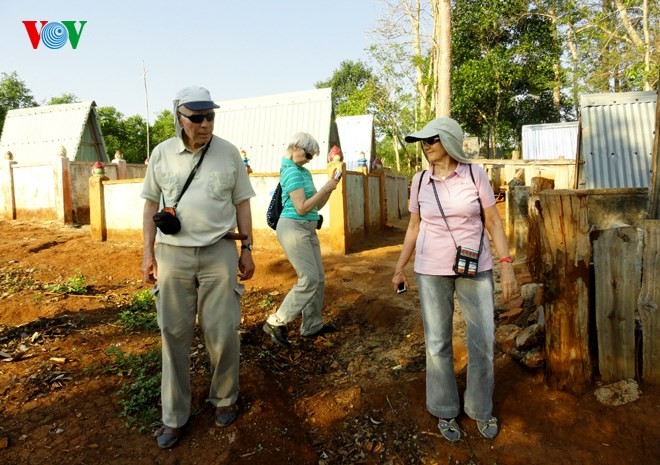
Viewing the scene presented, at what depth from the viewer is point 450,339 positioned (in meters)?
2.69

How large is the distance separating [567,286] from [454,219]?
873 millimetres

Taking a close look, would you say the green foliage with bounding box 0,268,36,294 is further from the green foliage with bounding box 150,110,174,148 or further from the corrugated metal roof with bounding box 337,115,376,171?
the green foliage with bounding box 150,110,174,148

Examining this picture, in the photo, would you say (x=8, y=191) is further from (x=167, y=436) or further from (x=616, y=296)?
(x=616, y=296)

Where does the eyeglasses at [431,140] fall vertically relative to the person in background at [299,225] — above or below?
above

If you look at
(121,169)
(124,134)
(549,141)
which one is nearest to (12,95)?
(124,134)

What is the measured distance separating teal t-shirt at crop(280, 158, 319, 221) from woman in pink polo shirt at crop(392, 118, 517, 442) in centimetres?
125

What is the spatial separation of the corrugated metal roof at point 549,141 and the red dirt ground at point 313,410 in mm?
16730

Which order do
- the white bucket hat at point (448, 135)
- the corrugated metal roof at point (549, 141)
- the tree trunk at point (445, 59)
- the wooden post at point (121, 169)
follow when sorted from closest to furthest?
the white bucket hat at point (448, 135)
the tree trunk at point (445, 59)
the wooden post at point (121, 169)
the corrugated metal roof at point (549, 141)

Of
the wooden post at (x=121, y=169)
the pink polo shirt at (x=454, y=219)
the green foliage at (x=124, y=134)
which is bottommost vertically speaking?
the pink polo shirt at (x=454, y=219)

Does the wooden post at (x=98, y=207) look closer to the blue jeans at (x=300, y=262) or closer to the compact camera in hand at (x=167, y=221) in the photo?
the blue jeans at (x=300, y=262)

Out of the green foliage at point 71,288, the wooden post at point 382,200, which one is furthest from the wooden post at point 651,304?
the wooden post at point 382,200

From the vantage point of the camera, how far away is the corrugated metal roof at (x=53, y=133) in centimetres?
1872

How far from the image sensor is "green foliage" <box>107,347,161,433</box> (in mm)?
2916

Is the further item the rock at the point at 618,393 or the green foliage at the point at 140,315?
the green foliage at the point at 140,315
